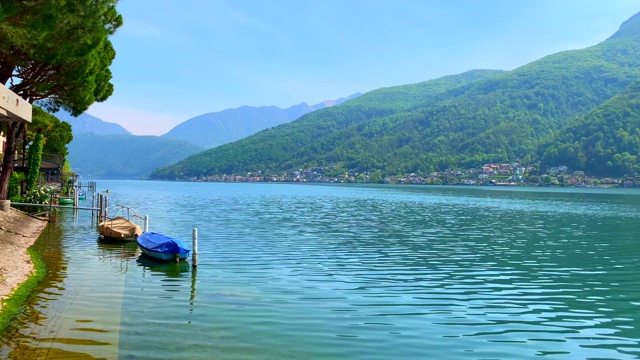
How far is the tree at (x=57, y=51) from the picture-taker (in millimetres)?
21234

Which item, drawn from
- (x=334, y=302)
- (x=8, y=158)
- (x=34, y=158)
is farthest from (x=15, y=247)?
(x=34, y=158)

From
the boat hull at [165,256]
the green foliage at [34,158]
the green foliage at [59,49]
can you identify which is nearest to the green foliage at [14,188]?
the green foliage at [34,158]

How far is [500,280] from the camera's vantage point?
2505 centimetres

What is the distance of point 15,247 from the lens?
2730cm

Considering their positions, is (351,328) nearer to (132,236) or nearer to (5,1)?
(5,1)

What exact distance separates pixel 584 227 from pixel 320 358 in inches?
1923

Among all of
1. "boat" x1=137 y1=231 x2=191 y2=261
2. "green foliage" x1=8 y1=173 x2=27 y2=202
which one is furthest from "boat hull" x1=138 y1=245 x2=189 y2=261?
"green foliage" x1=8 y1=173 x2=27 y2=202

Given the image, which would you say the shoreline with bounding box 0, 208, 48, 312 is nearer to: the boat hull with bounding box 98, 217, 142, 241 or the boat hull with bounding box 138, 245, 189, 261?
the boat hull with bounding box 98, 217, 142, 241

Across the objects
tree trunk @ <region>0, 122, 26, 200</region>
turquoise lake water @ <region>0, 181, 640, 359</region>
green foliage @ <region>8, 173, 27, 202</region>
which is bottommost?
turquoise lake water @ <region>0, 181, 640, 359</region>

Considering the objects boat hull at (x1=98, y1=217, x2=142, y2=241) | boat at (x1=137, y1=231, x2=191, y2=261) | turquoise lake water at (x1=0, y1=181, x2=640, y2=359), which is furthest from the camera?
boat hull at (x1=98, y1=217, x2=142, y2=241)

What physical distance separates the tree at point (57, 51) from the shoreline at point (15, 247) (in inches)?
132

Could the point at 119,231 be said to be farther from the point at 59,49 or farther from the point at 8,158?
the point at 59,49

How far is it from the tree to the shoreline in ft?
11.0

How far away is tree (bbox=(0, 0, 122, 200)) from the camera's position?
69.7ft
